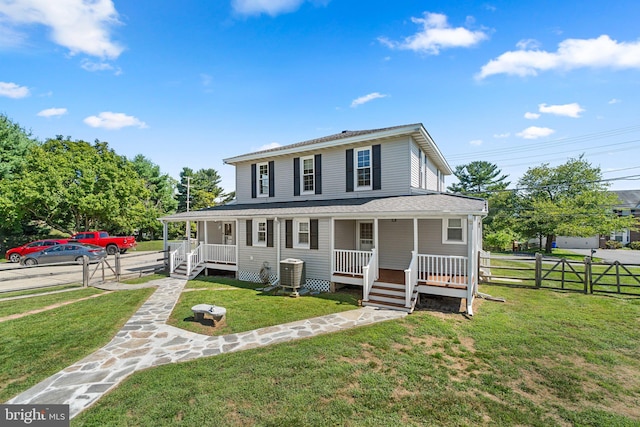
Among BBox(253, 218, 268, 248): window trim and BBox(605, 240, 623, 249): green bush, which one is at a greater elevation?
BBox(253, 218, 268, 248): window trim

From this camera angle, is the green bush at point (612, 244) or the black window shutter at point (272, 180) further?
Answer: the green bush at point (612, 244)

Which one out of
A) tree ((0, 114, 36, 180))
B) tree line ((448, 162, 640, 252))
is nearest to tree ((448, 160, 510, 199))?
tree line ((448, 162, 640, 252))

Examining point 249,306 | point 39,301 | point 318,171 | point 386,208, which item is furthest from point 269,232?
point 39,301

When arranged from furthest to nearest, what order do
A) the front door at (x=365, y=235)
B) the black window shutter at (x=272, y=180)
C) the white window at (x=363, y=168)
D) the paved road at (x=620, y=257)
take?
the paved road at (x=620, y=257) → the black window shutter at (x=272, y=180) → the white window at (x=363, y=168) → the front door at (x=365, y=235)

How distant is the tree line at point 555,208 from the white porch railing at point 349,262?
65.4 ft

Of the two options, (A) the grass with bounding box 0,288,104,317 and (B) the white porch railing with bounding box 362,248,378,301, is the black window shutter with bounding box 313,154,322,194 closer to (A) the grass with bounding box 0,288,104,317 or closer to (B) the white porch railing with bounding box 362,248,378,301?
(B) the white porch railing with bounding box 362,248,378,301

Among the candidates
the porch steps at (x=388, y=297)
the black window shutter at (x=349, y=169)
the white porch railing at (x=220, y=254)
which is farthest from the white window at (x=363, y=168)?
the white porch railing at (x=220, y=254)

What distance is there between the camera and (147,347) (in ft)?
20.0

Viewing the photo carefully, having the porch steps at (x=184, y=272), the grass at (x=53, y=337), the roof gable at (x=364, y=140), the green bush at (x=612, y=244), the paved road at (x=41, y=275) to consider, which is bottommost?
the green bush at (x=612, y=244)

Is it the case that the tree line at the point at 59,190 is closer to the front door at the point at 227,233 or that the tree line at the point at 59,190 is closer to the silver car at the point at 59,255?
the silver car at the point at 59,255

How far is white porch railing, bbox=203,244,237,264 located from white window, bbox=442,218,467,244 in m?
9.28

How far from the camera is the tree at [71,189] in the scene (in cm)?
2122

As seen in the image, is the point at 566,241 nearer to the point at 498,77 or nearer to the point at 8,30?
the point at 498,77

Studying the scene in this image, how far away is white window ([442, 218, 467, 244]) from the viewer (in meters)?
10.3
